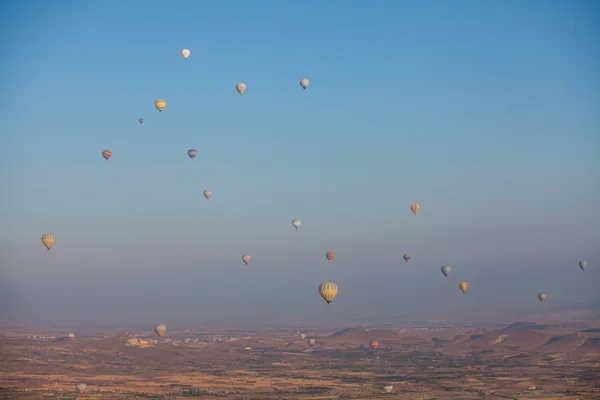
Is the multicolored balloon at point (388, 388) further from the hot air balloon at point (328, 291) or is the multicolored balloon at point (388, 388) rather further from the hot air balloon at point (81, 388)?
the hot air balloon at point (81, 388)

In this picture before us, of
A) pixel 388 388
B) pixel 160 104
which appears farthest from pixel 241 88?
pixel 388 388

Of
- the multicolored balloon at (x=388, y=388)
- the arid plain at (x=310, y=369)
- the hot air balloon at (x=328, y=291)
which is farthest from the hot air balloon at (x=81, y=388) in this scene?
the multicolored balloon at (x=388, y=388)

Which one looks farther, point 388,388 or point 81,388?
point 388,388

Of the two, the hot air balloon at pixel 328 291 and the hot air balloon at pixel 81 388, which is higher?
the hot air balloon at pixel 328 291

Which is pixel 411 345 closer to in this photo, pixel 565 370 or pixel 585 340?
pixel 585 340

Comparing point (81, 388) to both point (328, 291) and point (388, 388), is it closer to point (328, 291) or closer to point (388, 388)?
point (328, 291)

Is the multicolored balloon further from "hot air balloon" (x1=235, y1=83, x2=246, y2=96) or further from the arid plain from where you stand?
"hot air balloon" (x1=235, y1=83, x2=246, y2=96)
